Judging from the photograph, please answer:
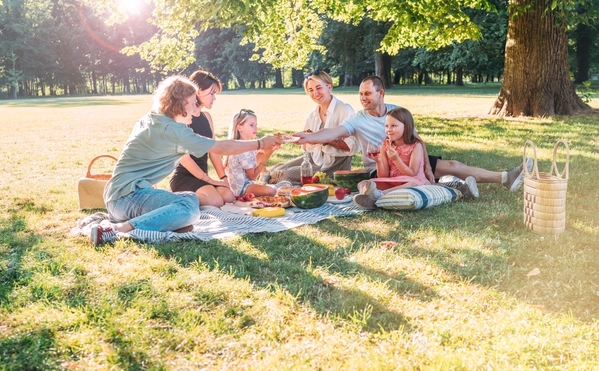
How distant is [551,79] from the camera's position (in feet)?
45.3

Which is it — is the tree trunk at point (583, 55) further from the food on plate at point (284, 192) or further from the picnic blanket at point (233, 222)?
the picnic blanket at point (233, 222)

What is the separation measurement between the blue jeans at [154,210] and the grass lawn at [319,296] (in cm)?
27

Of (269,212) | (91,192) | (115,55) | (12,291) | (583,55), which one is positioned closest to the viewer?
(12,291)

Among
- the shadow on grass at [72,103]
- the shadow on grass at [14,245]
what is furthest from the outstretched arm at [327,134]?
the shadow on grass at [72,103]

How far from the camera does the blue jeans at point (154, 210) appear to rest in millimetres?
4637

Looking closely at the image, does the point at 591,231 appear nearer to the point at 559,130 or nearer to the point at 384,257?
the point at 384,257

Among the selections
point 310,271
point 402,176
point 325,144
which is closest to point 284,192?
point 325,144

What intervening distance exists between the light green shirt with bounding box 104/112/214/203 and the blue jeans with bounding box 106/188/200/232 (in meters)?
0.09

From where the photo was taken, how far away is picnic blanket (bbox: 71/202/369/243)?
4.59 meters

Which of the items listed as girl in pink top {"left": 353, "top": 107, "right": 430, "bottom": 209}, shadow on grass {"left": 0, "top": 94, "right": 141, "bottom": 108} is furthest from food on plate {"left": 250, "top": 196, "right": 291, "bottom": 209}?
shadow on grass {"left": 0, "top": 94, "right": 141, "bottom": 108}

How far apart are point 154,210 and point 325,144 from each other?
288 cm

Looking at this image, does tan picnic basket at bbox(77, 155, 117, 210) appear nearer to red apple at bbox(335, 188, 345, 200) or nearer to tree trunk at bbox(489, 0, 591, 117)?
red apple at bbox(335, 188, 345, 200)

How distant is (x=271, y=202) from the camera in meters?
5.99

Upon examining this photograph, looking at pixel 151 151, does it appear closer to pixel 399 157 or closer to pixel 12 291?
pixel 12 291
